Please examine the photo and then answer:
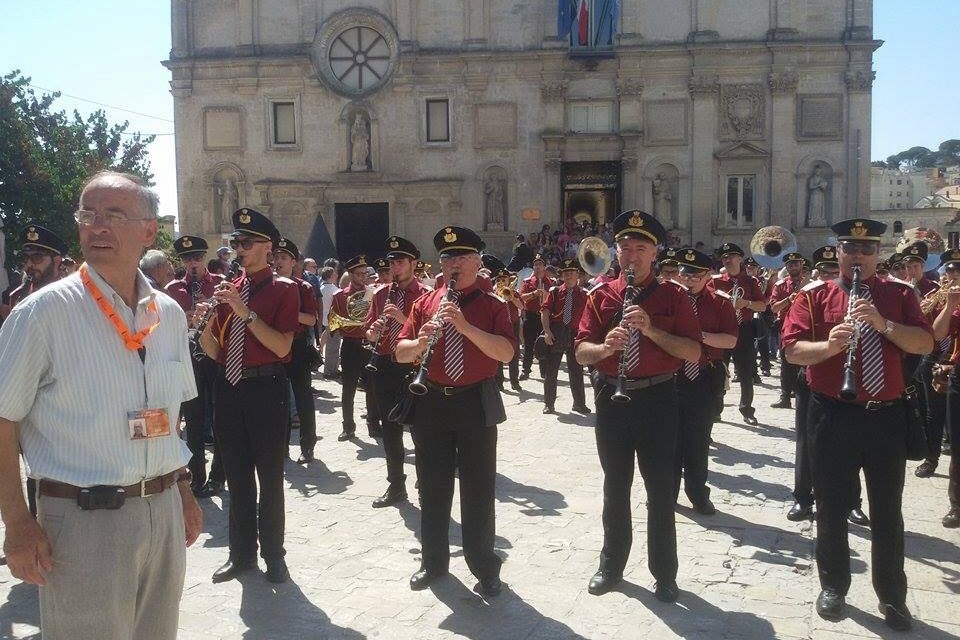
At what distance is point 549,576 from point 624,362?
1720mm

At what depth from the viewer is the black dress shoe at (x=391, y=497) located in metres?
7.86

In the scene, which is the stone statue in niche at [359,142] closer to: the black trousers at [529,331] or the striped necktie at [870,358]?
the black trousers at [529,331]

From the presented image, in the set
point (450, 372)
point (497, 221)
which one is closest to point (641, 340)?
point (450, 372)

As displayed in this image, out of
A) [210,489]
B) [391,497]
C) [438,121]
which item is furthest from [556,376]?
[438,121]

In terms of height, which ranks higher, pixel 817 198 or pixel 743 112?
pixel 743 112

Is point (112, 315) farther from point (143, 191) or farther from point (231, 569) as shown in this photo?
point (231, 569)

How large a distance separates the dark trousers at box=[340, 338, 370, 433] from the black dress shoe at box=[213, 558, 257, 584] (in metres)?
4.32

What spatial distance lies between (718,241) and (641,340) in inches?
1104

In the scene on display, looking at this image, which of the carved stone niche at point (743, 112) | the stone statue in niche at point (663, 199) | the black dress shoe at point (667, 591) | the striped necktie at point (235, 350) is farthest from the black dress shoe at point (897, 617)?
the carved stone niche at point (743, 112)

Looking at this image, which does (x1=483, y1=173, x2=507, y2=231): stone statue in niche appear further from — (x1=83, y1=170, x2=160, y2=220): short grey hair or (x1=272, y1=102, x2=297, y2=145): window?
(x1=83, y1=170, x2=160, y2=220): short grey hair

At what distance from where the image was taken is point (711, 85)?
1234 inches

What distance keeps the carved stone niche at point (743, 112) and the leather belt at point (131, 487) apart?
1224 inches

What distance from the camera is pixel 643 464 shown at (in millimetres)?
5598

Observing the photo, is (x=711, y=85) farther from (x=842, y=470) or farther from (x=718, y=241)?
(x=842, y=470)
